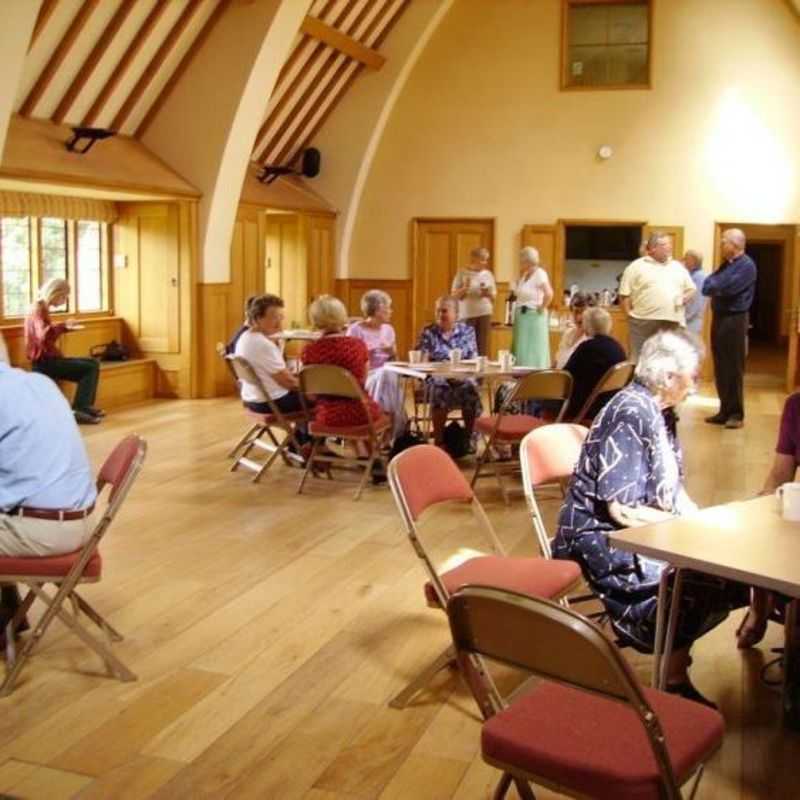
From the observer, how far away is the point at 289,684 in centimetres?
358

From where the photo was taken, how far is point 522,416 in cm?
653

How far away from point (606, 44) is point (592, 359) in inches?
280

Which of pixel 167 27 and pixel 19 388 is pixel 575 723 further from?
pixel 167 27

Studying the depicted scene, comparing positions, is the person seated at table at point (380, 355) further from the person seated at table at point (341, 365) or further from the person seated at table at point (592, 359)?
the person seated at table at point (592, 359)

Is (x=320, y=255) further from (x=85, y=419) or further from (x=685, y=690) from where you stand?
(x=685, y=690)

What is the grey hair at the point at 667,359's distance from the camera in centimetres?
329

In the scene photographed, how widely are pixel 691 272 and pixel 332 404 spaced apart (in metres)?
5.68

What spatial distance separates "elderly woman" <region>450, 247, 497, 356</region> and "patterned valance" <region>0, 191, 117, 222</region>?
339 cm

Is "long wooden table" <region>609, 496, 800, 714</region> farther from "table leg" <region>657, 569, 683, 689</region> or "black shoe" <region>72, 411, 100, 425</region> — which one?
"black shoe" <region>72, 411, 100, 425</region>

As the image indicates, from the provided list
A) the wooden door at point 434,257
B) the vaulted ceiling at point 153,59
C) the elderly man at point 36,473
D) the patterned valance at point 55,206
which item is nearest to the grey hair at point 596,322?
the elderly man at point 36,473

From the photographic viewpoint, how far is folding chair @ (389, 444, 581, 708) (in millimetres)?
3246

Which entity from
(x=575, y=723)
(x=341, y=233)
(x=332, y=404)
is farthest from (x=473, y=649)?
(x=341, y=233)

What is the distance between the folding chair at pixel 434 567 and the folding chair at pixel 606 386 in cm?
259

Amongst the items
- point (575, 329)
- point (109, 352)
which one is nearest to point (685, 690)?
point (575, 329)
